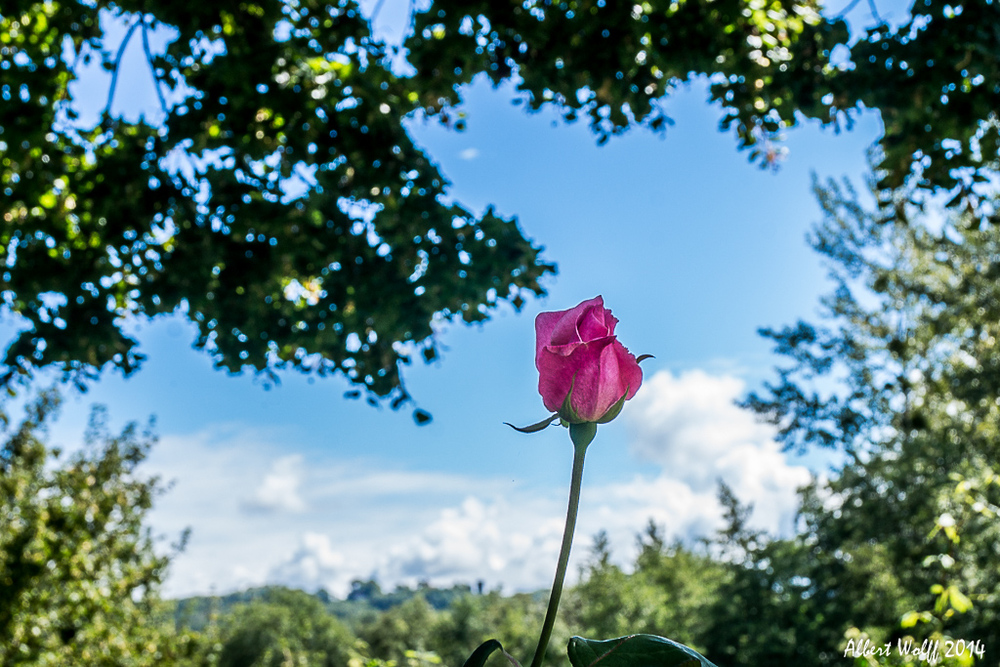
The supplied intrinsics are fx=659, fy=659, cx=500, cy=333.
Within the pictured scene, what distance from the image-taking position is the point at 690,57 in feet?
10.8

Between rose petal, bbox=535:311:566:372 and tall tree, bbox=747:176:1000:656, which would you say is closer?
rose petal, bbox=535:311:566:372

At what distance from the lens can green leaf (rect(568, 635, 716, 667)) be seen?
41 centimetres

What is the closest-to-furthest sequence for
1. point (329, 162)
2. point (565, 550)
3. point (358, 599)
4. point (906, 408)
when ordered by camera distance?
point (565, 550) → point (329, 162) → point (906, 408) → point (358, 599)

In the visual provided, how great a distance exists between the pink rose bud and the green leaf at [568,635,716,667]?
0.14 metres

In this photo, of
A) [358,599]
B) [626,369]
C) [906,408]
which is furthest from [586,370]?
[358,599]

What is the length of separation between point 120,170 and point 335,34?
148cm

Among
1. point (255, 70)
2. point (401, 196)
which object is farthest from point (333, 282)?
point (255, 70)

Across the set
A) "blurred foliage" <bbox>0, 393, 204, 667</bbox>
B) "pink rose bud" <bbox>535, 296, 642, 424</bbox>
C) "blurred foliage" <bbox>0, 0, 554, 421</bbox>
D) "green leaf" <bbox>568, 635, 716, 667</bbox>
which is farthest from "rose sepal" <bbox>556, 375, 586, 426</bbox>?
"blurred foliage" <bbox>0, 393, 204, 667</bbox>

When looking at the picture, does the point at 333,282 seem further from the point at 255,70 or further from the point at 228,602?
the point at 228,602

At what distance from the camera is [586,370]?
0.45 meters

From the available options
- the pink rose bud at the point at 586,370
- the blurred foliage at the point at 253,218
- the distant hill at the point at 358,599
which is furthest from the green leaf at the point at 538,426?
the distant hill at the point at 358,599

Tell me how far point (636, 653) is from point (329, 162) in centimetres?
348

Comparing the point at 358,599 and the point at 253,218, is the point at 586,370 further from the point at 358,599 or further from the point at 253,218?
the point at 358,599

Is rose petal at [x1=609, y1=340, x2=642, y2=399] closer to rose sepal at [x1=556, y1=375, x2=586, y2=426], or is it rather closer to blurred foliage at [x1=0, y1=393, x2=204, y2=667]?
rose sepal at [x1=556, y1=375, x2=586, y2=426]
